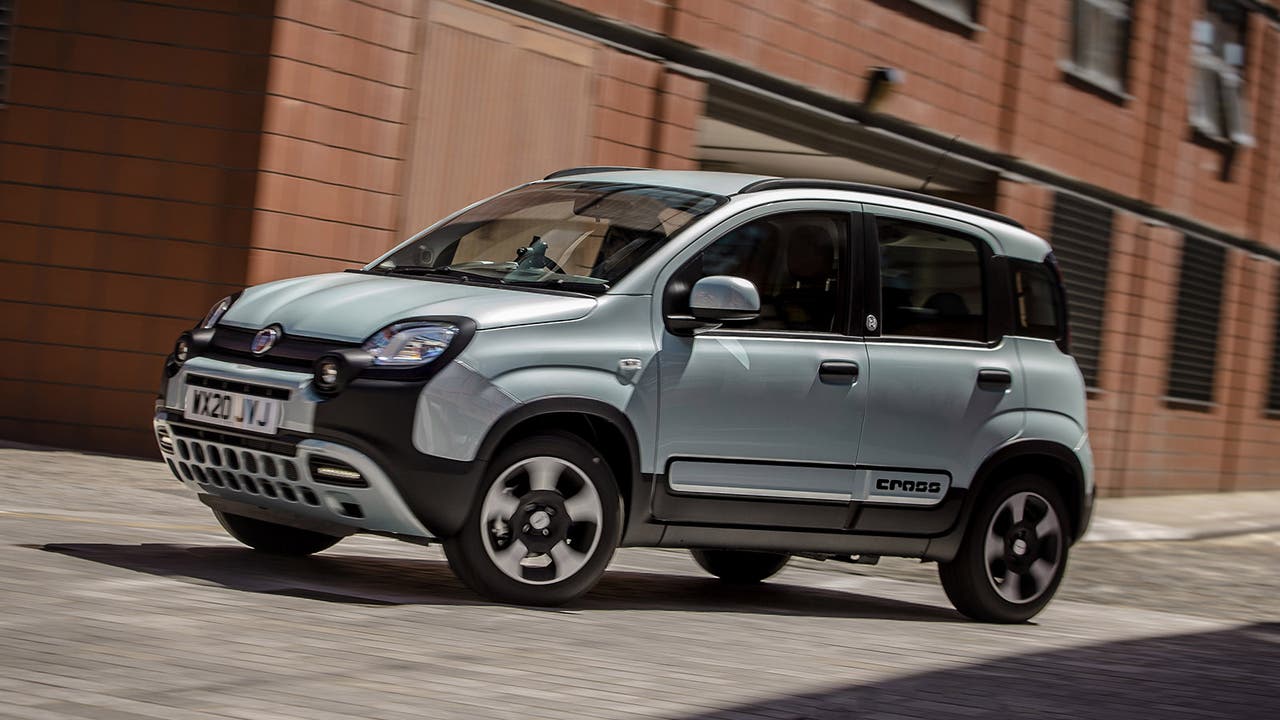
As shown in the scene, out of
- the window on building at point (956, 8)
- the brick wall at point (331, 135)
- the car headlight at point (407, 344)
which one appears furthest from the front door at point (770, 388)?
the window on building at point (956, 8)

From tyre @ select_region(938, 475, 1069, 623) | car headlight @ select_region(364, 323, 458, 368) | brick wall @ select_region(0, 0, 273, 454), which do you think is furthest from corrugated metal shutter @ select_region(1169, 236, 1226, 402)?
car headlight @ select_region(364, 323, 458, 368)

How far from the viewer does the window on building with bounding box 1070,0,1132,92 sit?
2170 cm

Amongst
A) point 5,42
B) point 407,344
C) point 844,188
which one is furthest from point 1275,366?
point 407,344

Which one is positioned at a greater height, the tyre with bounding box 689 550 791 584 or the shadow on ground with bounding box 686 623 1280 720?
the tyre with bounding box 689 550 791 584

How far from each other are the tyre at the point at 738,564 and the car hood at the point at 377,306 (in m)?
2.63

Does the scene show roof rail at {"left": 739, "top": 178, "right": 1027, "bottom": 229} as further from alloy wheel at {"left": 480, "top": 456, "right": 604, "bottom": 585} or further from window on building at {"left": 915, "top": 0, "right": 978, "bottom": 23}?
window on building at {"left": 915, "top": 0, "right": 978, "bottom": 23}

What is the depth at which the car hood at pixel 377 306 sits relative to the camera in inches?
250

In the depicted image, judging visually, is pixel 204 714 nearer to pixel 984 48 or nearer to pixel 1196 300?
pixel 984 48

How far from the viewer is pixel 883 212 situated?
7.69 m

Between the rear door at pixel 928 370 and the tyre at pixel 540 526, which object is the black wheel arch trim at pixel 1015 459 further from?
the tyre at pixel 540 526

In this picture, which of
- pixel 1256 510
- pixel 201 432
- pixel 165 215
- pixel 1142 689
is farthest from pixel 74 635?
pixel 1256 510

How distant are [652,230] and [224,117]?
5.37m

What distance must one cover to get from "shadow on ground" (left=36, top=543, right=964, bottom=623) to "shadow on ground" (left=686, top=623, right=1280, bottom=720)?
1143 millimetres

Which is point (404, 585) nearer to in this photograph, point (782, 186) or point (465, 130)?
point (782, 186)
